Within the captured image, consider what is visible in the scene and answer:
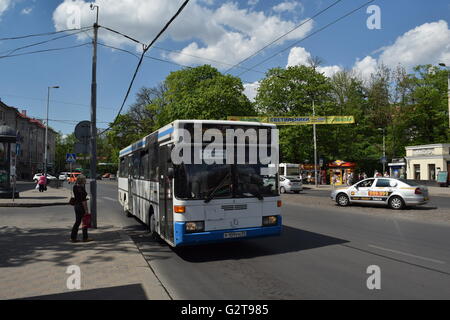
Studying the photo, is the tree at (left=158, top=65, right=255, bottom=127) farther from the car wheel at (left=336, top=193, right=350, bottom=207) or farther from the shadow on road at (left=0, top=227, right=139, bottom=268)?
the shadow on road at (left=0, top=227, right=139, bottom=268)

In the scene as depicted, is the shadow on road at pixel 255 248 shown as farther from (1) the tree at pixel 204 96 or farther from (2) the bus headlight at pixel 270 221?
(1) the tree at pixel 204 96

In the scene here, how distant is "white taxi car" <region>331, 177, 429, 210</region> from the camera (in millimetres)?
16344

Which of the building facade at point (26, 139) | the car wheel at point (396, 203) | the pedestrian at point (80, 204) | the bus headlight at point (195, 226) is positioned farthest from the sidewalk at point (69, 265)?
the building facade at point (26, 139)

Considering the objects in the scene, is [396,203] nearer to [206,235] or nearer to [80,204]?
[206,235]

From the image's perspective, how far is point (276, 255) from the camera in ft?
24.8

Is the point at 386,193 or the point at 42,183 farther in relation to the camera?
the point at 42,183

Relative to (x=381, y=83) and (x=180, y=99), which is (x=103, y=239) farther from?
(x=381, y=83)

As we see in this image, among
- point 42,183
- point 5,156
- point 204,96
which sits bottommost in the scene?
point 42,183

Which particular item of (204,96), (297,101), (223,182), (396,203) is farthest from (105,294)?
(297,101)

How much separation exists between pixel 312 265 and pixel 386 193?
1190 centimetres

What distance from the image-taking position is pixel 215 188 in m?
7.28

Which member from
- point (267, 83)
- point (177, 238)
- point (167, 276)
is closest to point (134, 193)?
point (177, 238)

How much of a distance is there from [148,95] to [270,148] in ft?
185

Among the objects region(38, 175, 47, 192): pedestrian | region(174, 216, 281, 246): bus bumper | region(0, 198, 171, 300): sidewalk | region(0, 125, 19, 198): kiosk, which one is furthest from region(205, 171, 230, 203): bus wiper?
region(38, 175, 47, 192): pedestrian
